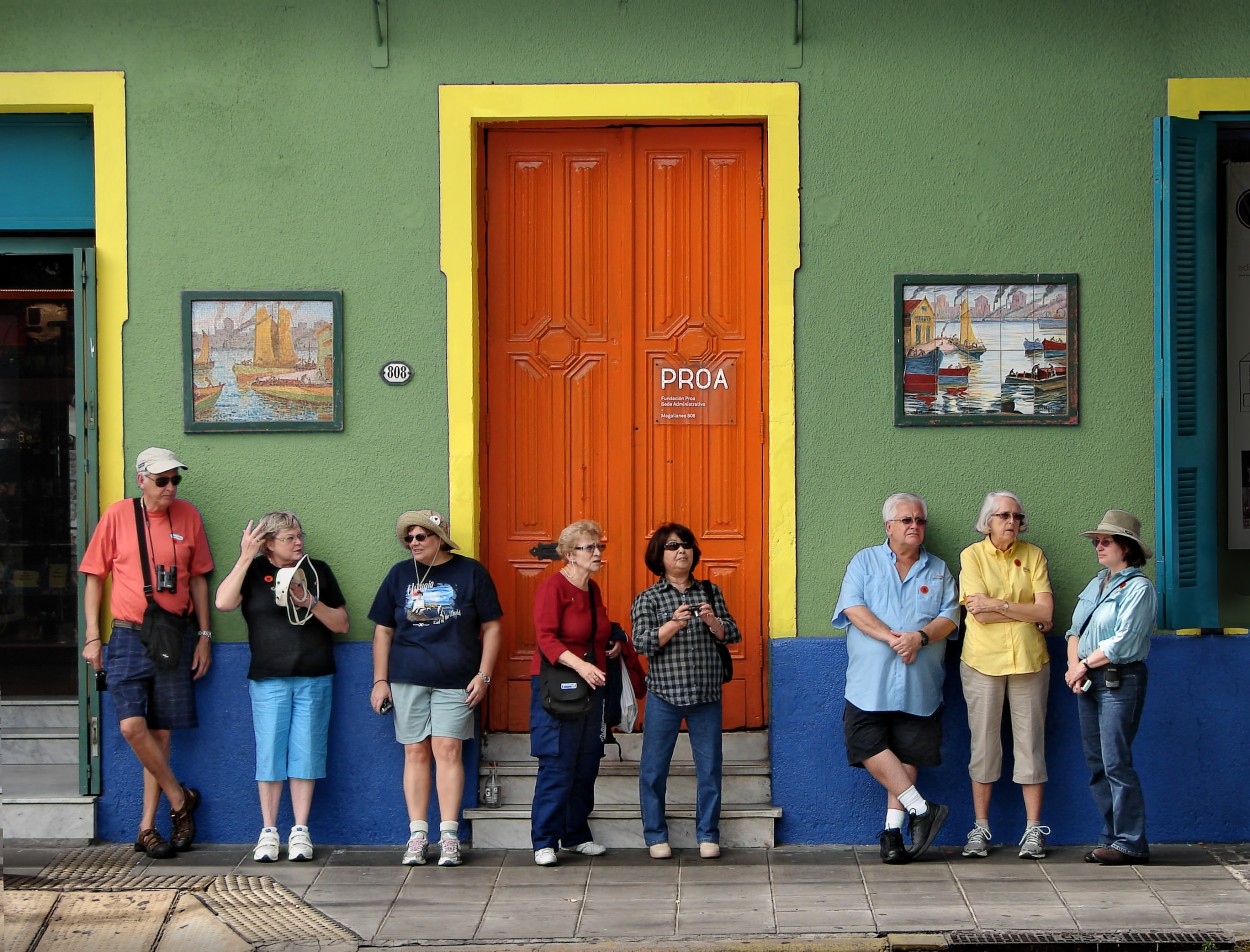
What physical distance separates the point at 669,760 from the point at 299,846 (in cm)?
187

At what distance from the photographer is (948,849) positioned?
22.7 feet

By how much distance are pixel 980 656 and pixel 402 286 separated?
3.45m

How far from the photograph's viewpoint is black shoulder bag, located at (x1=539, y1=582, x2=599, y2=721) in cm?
659

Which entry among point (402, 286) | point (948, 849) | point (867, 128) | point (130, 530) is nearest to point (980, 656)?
point (948, 849)

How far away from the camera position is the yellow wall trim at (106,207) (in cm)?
710

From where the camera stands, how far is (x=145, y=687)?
6879 millimetres

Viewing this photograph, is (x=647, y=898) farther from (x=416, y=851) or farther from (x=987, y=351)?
(x=987, y=351)

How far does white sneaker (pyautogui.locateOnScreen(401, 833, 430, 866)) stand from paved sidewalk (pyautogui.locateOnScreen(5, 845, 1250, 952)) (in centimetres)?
7

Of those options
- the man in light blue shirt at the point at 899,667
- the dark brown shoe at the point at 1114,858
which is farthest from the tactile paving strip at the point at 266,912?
the dark brown shoe at the point at 1114,858

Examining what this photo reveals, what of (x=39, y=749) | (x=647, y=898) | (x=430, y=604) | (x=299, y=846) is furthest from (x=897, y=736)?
(x=39, y=749)

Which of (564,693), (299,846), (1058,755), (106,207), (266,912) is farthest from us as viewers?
(106,207)

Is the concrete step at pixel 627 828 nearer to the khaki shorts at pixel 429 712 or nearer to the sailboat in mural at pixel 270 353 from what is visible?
the khaki shorts at pixel 429 712

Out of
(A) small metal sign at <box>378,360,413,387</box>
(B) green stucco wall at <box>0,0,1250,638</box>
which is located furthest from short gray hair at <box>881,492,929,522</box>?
(A) small metal sign at <box>378,360,413,387</box>

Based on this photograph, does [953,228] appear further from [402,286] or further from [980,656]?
[402,286]
